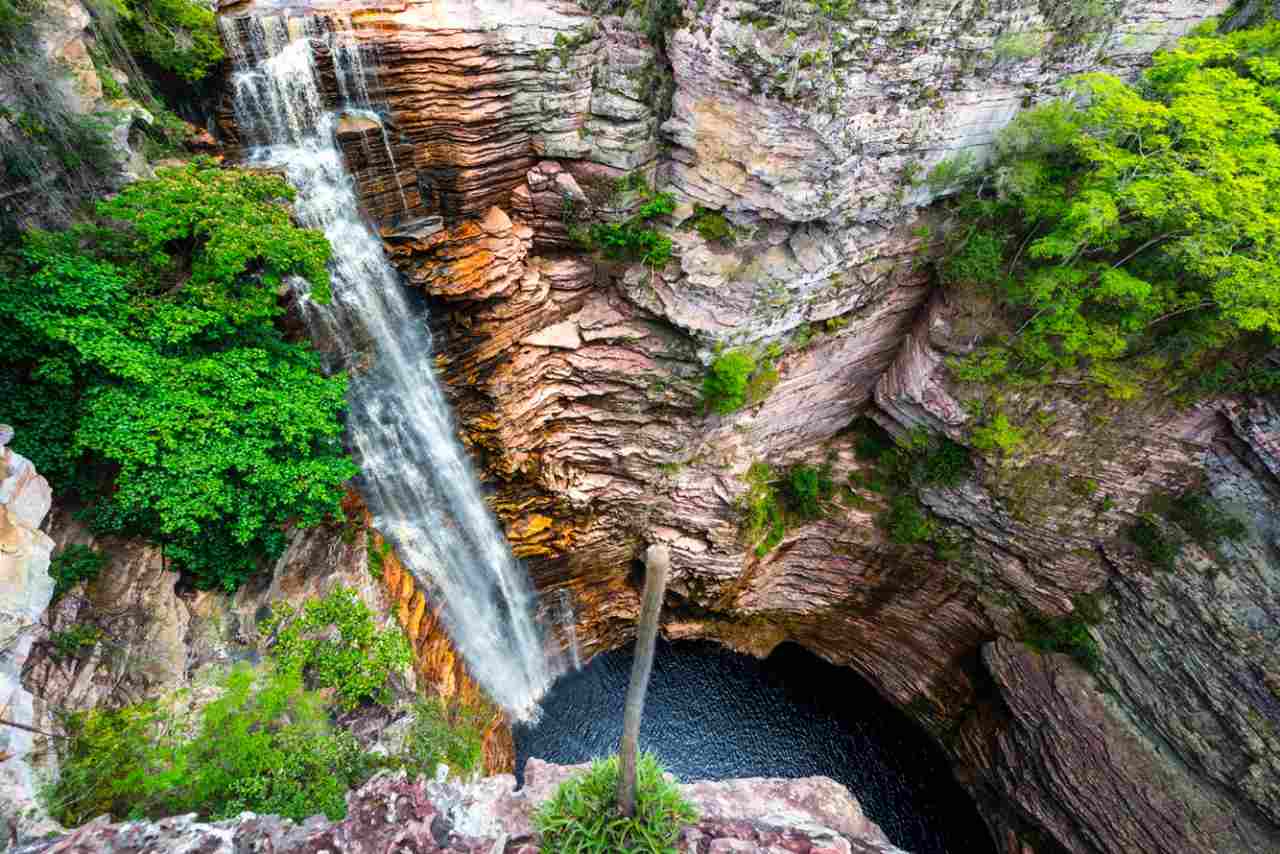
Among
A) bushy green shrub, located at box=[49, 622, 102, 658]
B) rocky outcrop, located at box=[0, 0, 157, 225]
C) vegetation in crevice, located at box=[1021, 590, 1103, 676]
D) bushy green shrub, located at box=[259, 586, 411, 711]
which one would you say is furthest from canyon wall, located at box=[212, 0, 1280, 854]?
bushy green shrub, located at box=[49, 622, 102, 658]

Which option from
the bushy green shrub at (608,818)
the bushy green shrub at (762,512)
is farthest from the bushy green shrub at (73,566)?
the bushy green shrub at (762,512)

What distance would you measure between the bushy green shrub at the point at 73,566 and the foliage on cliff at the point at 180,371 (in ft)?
1.37

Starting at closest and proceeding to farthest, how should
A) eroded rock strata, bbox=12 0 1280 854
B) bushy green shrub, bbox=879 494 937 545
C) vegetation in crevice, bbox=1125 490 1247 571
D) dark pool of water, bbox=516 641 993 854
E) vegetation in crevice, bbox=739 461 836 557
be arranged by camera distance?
eroded rock strata, bbox=12 0 1280 854 < vegetation in crevice, bbox=1125 490 1247 571 < bushy green shrub, bbox=879 494 937 545 < dark pool of water, bbox=516 641 993 854 < vegetation in crevice, bbox=739 461 836 557

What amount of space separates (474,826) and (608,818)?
1.62 meters

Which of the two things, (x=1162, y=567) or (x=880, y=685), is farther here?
(x=880, y=685)

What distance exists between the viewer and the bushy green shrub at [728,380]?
41.8ft

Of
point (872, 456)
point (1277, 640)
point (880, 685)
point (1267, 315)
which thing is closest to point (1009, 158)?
point (1267, 315)

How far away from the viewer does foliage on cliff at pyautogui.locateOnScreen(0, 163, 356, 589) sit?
6.96 metres

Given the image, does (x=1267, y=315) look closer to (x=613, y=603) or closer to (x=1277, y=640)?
(x=1277, y=640)

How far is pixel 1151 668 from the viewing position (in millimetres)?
11727

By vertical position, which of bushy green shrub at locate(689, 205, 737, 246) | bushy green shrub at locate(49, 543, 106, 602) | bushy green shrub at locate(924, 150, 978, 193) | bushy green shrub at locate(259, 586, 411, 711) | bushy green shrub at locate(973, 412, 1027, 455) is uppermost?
bushy green shrub at locate(924, 150, 978, 193)

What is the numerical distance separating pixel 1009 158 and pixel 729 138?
6013mm

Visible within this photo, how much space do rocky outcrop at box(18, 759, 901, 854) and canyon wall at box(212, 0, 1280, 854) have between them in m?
7.36

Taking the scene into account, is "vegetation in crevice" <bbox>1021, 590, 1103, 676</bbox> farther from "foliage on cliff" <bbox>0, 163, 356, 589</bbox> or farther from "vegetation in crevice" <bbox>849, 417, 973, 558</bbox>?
"foliage on cliff" <bbox>0, 163, 356, 589</bbox>
